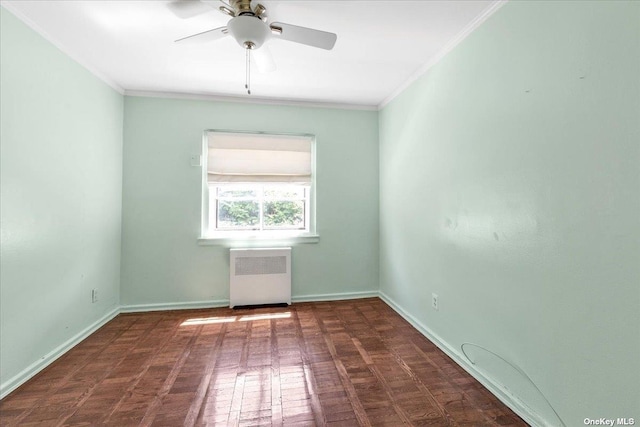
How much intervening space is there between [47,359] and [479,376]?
3.15 m

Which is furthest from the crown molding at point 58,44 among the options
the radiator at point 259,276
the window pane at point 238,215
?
the radiator at point 259,276

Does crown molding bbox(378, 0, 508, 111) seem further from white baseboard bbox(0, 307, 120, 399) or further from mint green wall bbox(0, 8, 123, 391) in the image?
white baseboard bbox(0, 307, 120, 399)

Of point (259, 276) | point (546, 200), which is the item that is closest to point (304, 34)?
point (546, 200)

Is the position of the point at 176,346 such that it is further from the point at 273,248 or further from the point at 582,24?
the point at 582,24

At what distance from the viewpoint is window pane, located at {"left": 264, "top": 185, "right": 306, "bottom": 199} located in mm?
3528

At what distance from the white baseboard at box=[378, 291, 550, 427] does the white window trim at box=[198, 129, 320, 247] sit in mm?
1452

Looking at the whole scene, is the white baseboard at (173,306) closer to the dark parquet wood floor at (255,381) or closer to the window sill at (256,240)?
the dark parquet wood floor at (255,381)

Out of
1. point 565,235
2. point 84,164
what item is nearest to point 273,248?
point 84,164

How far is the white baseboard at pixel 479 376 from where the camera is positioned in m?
1.55

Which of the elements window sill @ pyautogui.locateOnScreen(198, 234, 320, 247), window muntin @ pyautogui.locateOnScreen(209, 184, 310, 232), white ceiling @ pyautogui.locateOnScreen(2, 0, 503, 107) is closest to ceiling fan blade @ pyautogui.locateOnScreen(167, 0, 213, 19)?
white ceiling @ pyautogui.locateOnScreen(2, 0, 503, 107)

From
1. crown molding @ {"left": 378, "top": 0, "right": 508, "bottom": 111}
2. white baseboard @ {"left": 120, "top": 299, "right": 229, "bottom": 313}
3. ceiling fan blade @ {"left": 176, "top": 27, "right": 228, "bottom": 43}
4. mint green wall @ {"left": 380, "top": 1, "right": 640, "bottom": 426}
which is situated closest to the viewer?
mint green wall @ {"left": 380, "top": 1, "right": 640, "bottom": 426}

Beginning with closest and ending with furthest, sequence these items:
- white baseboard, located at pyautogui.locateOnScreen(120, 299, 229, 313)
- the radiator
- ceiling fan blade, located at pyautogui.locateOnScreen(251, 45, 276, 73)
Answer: ceiling fan blade, located at pyautogui.locateOnScreen(251, 45, 276, 73)
white baseboard, located at pyautogui.locateOnScreen(120, 299, 229, 313)
the radiator

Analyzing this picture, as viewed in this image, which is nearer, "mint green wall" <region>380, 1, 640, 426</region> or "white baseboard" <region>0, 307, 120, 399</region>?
"mint green wall" <region>380, 1, 640, 426</region>

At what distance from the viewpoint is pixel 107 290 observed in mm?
2912
